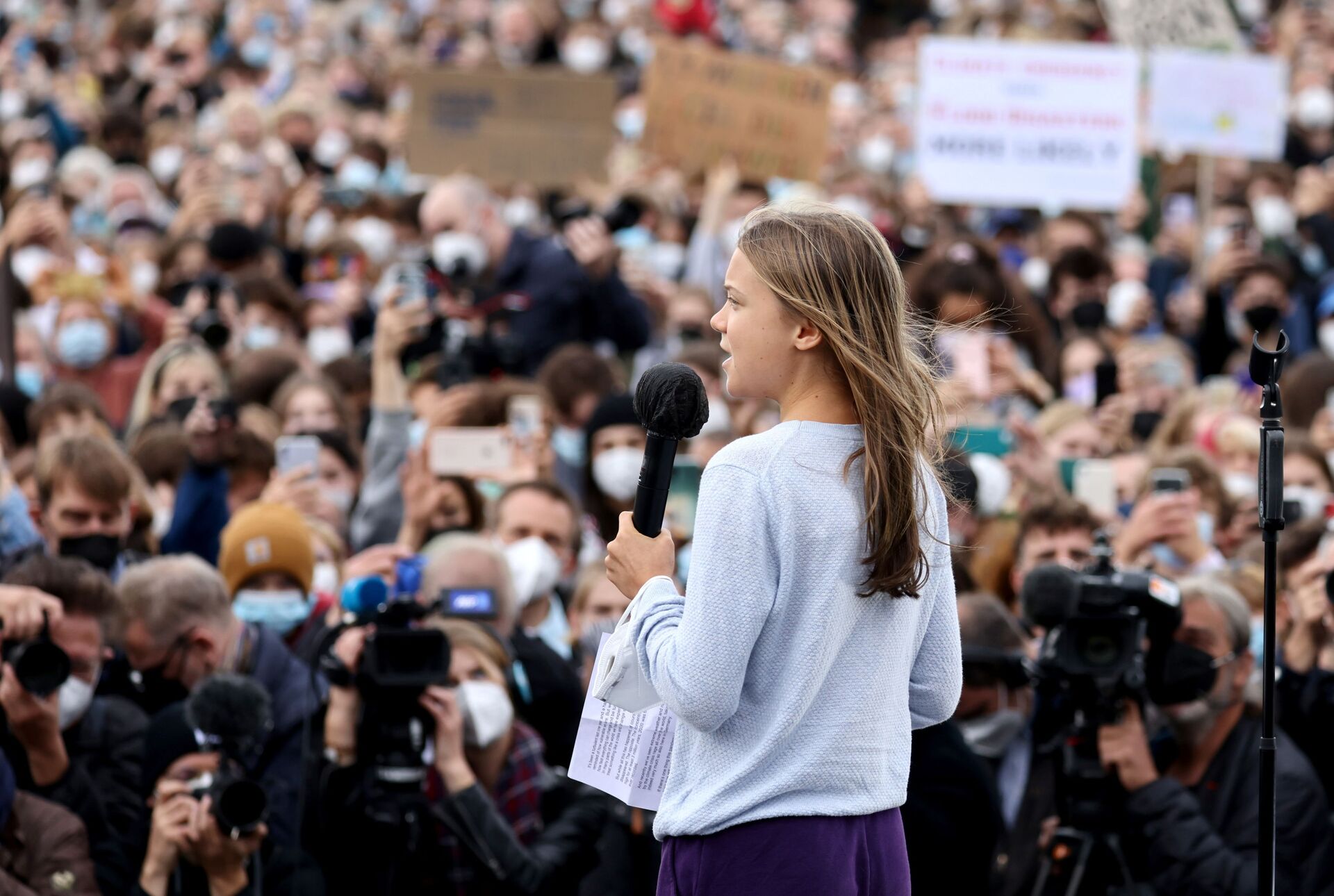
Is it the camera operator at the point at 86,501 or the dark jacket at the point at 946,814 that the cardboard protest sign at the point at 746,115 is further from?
the dark jacket at the point at 946,814

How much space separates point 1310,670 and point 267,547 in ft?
9.53

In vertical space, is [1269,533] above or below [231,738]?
above

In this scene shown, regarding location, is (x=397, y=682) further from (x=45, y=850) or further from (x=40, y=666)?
(x=45, y=850)

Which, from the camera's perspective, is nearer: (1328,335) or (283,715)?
(283,715)

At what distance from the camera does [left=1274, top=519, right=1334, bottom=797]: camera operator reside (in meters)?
5.26

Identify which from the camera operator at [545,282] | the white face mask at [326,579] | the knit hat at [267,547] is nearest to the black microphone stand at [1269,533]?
the knit hat at [267,547]

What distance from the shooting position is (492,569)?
566 centimetres

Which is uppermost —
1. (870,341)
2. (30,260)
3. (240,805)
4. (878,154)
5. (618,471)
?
(878,154)

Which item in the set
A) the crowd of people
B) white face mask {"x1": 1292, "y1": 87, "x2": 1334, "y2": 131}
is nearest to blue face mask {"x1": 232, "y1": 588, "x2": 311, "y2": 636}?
the crowd of people

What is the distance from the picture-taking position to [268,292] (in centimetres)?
973

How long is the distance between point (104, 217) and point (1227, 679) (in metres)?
9.44

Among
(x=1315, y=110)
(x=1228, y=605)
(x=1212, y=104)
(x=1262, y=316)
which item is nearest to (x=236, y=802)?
(x=1228, y=605)

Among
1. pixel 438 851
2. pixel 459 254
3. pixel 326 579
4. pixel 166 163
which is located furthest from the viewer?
pixel 166 163

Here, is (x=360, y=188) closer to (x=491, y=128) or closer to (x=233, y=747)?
(x=491, y=128)
